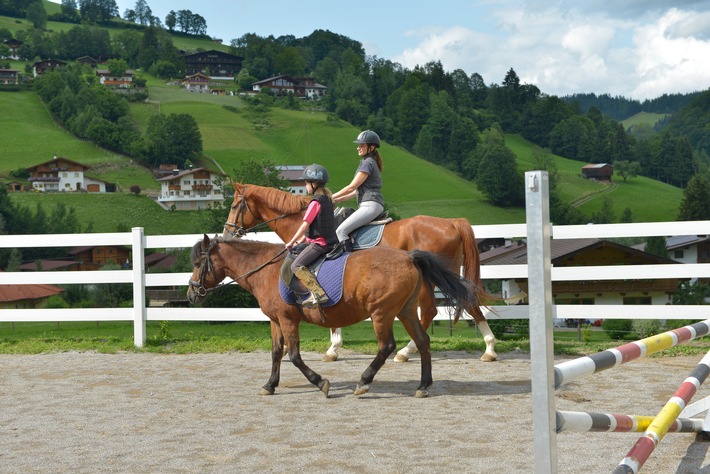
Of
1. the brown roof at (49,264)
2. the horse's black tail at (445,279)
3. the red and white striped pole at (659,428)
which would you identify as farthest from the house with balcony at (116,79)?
the red and white striped pole at (659,428)

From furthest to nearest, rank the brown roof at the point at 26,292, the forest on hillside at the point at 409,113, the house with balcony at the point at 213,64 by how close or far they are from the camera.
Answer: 1. the house with balcony at the point at 213,64
2. the forest on hillside at the point at 409,113
3. the brown roof at the point at 26,292

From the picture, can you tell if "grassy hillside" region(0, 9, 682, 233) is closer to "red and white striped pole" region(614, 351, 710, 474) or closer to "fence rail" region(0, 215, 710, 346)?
"fence rail" region(0, 215, 710, 346)

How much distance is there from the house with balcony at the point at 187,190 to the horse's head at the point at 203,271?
93672mm

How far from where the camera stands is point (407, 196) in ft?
324

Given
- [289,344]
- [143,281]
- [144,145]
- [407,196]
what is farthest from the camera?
[144,145]

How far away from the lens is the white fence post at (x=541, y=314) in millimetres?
2746

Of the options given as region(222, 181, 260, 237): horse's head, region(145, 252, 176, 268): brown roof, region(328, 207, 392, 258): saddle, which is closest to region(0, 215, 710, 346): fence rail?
region(222, 181, 260, 237): horse's head

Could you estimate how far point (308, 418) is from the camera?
22.4ft


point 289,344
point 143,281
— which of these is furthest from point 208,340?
point 289,344

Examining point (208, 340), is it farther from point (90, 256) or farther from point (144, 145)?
point (144, 145)

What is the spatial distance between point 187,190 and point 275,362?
327ft

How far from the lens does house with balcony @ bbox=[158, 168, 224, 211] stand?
4080 inches

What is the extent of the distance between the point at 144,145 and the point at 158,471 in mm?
118044

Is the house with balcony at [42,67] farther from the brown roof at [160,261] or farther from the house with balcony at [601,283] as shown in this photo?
the house with balcony at [601,283]
